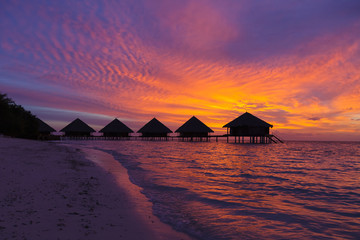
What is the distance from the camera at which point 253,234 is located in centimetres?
320

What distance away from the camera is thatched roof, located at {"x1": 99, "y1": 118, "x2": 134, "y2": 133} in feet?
181

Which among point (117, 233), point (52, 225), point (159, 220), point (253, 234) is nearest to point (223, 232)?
→ point (253, 234)

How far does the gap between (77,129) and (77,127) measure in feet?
1.58

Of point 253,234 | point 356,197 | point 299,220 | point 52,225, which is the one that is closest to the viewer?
point 52,225

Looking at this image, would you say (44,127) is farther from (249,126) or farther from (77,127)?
(249,126)

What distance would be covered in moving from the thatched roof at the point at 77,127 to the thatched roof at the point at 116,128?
3623mm

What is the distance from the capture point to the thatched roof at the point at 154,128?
175 feet

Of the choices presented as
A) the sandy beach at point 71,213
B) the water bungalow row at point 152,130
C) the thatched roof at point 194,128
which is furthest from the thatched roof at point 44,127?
the sandy beach at point 71,213

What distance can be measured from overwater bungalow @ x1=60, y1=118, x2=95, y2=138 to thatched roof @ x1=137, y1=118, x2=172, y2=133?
42.1ft

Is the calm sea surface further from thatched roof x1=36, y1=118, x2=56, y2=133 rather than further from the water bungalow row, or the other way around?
thatched roof x1=36, y1=118, x2=56, y2=133

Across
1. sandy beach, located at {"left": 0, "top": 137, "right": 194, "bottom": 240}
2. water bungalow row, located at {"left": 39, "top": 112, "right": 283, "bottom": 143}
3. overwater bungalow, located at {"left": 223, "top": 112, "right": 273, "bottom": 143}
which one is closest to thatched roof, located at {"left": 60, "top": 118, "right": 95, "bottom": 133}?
water bungalow row, located at {"left": 39, "top": 112, "right": 283, "bottom": 143}

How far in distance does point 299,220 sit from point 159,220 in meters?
2.24

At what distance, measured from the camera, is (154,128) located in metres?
53.6

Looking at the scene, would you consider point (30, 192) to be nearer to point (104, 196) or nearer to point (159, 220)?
point (104, 196)
